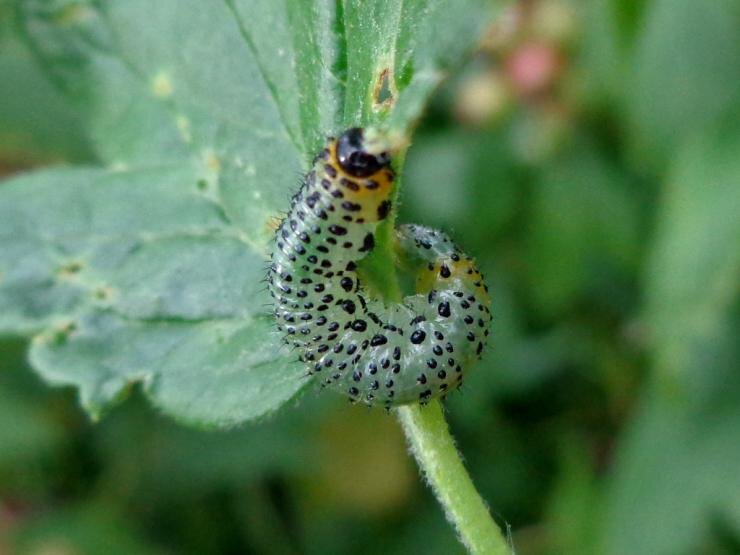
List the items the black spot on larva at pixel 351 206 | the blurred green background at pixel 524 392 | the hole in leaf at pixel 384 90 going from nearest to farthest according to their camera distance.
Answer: the hole in leaf at pixel 384 90
the black spot on larva at pixel 351 206
the blurred green background at pixel 524 392

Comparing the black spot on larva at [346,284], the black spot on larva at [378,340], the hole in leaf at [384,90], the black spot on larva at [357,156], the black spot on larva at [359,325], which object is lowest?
the black spot on larva at [378,340]

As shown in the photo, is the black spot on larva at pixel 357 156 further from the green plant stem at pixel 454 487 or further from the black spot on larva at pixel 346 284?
the green plant stem at pixel 454 487

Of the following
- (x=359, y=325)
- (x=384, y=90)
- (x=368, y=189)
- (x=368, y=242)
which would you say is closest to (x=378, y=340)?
(x=359, y=325)

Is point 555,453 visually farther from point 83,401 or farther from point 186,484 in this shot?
point 83,401

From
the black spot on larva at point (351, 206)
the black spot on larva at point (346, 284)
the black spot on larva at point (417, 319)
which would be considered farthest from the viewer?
the black spot on larva at point (417, 319)

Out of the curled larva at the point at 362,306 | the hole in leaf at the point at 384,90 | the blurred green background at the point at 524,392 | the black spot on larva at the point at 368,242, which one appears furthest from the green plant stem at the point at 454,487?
the blurred green background at the point at 524,392

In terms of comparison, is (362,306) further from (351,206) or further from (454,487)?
(454,487)
